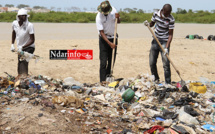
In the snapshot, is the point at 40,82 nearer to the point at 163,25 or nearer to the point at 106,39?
the point at 106,39

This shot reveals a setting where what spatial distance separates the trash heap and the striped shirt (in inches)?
31.5

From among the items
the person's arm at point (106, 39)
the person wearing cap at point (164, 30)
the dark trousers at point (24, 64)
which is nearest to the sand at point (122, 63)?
the dark trousers at point (24, 64)

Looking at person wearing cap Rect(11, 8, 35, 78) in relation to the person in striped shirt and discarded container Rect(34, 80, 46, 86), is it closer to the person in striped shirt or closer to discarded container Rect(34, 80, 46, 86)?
discarded container Rect(34, 80, 46, 86)

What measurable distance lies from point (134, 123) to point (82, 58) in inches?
213

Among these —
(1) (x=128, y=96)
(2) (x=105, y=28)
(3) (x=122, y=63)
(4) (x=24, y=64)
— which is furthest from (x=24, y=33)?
(3) (x=122, y=63)

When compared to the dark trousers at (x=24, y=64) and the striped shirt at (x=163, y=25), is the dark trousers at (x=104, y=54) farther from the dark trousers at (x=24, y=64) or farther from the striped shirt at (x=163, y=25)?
the dark trousers at (x=24, y=64)

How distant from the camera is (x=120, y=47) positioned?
1081cm

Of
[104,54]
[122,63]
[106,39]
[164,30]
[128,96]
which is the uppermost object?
[164,30]

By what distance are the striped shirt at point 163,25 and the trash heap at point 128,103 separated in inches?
31.5

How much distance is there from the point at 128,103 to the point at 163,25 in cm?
166

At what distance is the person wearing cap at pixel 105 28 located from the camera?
16.3 feet

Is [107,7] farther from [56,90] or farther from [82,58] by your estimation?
[82,58]

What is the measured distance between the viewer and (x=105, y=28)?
201 inches

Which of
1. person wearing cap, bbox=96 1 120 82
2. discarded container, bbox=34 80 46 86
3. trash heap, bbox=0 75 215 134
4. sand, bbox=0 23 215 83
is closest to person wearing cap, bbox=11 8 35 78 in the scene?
trash heap, bbox=0 75 215 134
